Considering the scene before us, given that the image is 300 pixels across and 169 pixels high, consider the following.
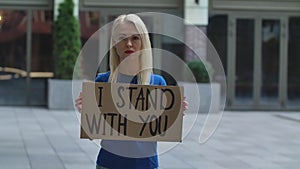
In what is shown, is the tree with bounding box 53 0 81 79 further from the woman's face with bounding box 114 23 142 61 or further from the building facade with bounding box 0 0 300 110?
the woman's face with bounding box 114 23 142 61

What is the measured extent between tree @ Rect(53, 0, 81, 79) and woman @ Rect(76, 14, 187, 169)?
43.0 feet

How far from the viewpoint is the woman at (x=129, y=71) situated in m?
3.09

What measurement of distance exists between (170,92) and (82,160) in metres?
5.49

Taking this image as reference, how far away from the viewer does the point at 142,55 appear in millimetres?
3090

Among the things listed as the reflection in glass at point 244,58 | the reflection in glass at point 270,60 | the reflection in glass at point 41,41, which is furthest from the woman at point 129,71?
the reflection in glass at point 270,60

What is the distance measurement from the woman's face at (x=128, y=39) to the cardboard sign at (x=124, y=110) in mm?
189

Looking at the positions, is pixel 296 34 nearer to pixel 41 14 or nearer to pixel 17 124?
pixel 41 14

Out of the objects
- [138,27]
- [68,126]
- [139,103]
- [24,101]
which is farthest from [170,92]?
[24,101]

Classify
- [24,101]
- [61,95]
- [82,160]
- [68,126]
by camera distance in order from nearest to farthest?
[82,160]
[68,126]
[61,95]
[24,101]

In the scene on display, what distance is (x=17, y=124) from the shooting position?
12.8m

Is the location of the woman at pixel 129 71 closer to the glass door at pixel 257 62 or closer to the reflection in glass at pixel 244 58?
the glass door at pixel 257 62

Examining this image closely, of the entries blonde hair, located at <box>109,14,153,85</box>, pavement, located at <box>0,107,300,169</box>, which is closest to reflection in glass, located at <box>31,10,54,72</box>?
pavement, located at <box>0,107,300,169</box>

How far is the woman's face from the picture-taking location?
10.1 ft

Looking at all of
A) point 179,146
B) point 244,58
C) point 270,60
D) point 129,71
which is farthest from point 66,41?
point 129,71
